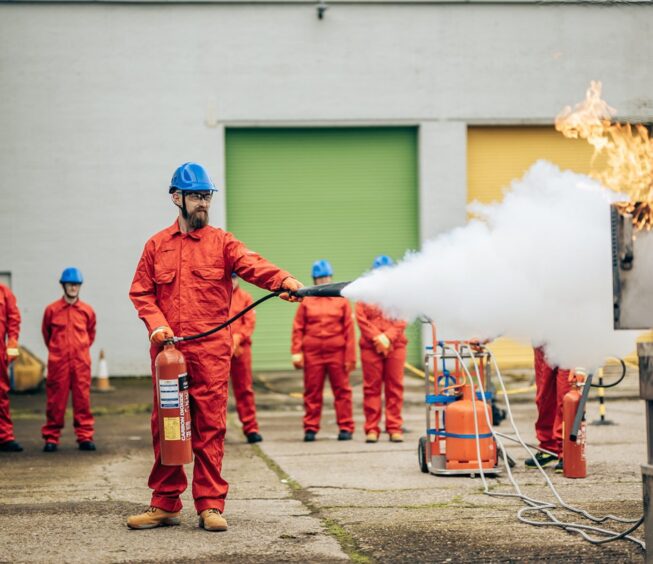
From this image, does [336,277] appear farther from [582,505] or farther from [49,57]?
[582,505]

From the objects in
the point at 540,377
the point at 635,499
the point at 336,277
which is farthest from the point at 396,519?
A: the point at 336,277

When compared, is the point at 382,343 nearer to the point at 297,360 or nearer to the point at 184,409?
the point at 297,360

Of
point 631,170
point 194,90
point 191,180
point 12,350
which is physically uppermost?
point 194,90

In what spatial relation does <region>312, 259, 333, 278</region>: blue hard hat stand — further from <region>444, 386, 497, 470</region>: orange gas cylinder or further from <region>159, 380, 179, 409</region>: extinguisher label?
<region>159, 380, 179, 409</region>: extinguisher label

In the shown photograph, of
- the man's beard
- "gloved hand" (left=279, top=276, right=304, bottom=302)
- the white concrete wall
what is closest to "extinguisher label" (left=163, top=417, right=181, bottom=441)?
"gloved hand" (left=279, top=276, right=304, bottom=302)

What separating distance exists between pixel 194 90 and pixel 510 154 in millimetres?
6204

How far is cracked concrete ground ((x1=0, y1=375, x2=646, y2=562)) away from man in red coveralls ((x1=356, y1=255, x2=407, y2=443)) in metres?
0.32

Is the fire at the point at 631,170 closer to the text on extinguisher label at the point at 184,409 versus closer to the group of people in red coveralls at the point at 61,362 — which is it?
the text on extinguisher label at the point at 184,409

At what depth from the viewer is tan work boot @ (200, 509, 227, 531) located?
6635 millimetres

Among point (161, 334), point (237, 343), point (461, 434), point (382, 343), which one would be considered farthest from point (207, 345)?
point (237, 343)

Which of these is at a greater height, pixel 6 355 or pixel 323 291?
pixel 323 291

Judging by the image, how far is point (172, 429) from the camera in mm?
6605

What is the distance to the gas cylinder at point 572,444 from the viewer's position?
8625mm

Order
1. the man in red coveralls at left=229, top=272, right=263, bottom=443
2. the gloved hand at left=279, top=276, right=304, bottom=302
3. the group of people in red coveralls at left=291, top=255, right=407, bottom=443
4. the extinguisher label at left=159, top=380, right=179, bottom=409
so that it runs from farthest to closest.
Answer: the man in red coveralls at left=229, top=272, right=263, bottom=443, the group of people in red coveralls at left=291, top=255, right=407, bottom=443, the gloved hand at left=279, top=276, right=304, bottom=302, the extinguisher label at left=159, top=380, right=179, bottom=409
